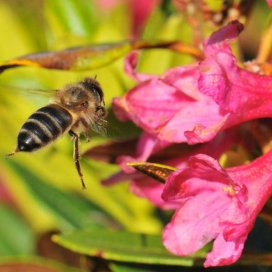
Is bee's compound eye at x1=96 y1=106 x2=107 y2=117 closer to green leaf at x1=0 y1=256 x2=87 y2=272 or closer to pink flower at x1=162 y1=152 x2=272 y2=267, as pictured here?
pink flower at x1=162 y1=152 x2=272 y2=267

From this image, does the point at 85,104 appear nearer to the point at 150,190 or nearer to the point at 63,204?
the point at 150,190

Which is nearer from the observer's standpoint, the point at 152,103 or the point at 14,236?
the point at 152,103

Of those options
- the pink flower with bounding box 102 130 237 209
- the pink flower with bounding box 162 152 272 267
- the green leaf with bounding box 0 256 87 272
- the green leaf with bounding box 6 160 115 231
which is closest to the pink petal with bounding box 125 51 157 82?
the pink flower with bounding box 102 130 237 209

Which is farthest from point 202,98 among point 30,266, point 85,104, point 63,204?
point 63,204

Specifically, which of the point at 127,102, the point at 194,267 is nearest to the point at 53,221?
the point at 194,267

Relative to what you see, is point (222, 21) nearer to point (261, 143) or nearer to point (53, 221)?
point (261, 143)

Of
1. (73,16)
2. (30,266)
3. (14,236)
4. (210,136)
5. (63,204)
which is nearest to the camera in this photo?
(210,136)

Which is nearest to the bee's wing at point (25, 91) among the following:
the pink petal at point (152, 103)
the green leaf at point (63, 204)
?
the pink petal at point (152, 103)
